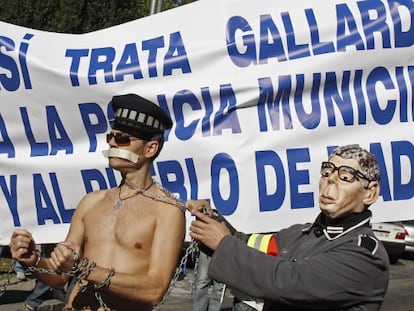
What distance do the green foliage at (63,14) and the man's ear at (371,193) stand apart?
41.7 ft

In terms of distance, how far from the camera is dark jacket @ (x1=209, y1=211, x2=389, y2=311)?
2975mm

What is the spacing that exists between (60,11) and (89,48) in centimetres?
1103

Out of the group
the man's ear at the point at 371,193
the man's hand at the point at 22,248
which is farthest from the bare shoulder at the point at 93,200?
the man's ear at the point at 371,193

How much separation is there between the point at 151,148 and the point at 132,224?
0.33m

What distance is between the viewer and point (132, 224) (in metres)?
3.92

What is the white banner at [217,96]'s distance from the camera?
5004 mm

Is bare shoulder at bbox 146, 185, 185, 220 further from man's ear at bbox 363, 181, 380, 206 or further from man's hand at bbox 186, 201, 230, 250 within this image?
man's ear at bbox 363, 181, 380, 206

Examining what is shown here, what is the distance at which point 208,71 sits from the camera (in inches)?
201

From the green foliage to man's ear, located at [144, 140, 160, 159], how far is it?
11.9 metres

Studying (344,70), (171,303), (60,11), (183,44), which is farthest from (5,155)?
(60,11)

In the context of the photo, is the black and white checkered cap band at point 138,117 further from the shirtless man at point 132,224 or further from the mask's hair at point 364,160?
the mask's hair at point 364,160

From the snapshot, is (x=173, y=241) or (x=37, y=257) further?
(x=173, y=241)

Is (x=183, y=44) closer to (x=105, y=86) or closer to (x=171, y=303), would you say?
(x=105, y=86)

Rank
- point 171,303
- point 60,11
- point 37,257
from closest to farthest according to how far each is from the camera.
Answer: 1. point 37,257
2. point 171,303
3. point 60,11
